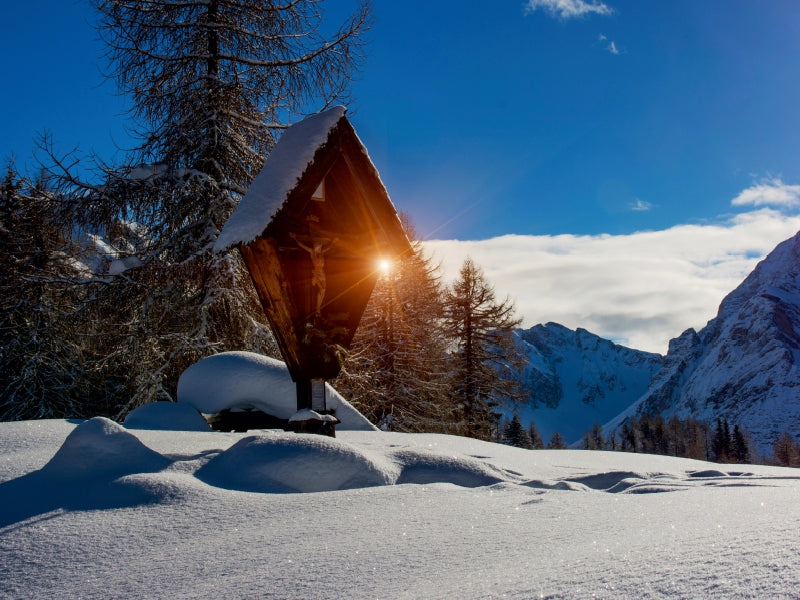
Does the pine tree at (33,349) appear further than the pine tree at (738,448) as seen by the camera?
No

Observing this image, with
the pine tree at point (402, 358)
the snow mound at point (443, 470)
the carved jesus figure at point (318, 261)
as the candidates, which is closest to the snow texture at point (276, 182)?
the carved jesus figure at point (318, 261)

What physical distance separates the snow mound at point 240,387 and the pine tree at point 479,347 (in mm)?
14723

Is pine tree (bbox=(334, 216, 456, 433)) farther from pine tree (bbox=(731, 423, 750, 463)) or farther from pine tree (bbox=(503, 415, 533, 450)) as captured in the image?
pine tree (bbox=(731, 423, 750, 463))

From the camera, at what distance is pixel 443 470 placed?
2895 mm

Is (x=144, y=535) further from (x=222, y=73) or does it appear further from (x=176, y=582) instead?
(x=222, y=73)

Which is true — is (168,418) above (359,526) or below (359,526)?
above

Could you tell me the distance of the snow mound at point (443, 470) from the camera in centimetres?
282

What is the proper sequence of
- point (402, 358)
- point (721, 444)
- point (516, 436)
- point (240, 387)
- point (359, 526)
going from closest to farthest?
point (359, 526), point (240, 387), point (402, 358), point (516, 436), point (721, 444)

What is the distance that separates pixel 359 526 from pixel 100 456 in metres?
1.51

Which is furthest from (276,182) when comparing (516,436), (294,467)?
(516,436)

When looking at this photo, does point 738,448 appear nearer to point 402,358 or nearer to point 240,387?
point 402,358

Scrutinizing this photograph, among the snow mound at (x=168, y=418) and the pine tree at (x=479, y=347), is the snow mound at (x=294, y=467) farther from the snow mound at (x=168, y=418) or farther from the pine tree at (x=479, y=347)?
the pine tree at (x=479, y=347)

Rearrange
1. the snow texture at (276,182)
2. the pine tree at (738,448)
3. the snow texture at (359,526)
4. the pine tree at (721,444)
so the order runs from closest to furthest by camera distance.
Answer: the snow texture at (359,526) → the snow texture at (276,182) → the pine tree at (738,448) → the pine tree at (721,444)

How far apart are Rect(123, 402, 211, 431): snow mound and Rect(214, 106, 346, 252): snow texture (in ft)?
6.28
